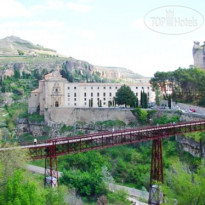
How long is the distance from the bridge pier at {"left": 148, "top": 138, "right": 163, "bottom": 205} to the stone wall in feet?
71.8

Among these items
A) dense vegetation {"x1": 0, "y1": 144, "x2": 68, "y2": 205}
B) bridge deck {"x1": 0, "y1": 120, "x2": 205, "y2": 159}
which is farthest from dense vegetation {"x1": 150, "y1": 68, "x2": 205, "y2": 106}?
dense vegetation {"x1": 0, "y1": 144, "x2": 68, "y2": 205}

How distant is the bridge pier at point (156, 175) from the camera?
24.0m

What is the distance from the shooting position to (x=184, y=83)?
51688 millimetres

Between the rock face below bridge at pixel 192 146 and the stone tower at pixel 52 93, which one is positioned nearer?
the rock face below bridge at pixel 192 146

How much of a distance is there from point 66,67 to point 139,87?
3990 cm

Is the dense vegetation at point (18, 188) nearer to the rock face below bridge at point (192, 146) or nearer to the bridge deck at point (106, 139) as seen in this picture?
the bridge deck at point (106, 139)

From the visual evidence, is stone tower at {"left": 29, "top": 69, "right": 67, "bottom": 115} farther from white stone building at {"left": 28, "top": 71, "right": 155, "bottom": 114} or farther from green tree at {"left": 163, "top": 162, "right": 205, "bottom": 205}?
green tree at {"left": 163, "top": 162, "right": 205, "bottom": 205}

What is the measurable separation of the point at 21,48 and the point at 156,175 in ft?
441

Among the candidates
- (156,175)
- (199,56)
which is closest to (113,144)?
(156,175)

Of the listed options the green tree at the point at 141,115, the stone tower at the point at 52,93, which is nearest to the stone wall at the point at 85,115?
the green tree at the point at 141,115

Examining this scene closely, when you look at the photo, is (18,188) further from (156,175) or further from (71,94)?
(71,94)

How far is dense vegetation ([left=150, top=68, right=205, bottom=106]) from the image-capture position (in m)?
49.8

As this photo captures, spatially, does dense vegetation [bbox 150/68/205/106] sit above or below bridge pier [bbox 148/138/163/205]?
above

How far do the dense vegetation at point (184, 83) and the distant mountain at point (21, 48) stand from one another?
80581 millimetres
